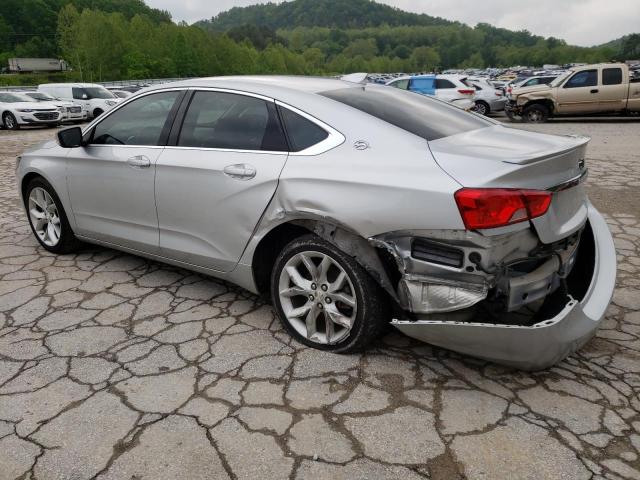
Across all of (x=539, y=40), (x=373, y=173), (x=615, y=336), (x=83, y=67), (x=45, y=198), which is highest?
(x=539, y=40)

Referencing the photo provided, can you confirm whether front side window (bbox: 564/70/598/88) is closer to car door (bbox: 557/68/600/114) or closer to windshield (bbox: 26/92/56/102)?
car door (bbox: 557/68/600/114)

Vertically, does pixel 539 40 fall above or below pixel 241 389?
above

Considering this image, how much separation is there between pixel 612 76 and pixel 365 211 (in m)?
15.0

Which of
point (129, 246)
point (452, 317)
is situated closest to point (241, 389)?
point (452, 317)

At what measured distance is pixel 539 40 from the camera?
176 metres

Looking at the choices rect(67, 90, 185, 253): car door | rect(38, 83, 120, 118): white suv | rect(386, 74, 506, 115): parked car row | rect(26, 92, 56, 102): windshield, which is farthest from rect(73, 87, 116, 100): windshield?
rect(67, 90, 185, 253): car door

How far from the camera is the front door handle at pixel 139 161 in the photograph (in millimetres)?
3516

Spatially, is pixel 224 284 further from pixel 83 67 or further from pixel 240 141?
pixel 83 67

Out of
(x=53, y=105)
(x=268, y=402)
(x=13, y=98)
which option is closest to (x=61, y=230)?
(x=268, y=402)

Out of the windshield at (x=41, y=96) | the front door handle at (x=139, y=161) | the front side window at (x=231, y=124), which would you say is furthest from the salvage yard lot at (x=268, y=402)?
the windshield at (x=41, y=96)

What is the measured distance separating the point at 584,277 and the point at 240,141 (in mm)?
2098

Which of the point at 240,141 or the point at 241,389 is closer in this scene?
the point at 241,389

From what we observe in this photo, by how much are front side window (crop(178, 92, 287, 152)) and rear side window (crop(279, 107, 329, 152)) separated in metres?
0.05

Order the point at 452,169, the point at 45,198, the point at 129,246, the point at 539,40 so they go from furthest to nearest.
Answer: the point at 539,40 < the point at 45,198 < the point at 129,246 < the point at 452,169
